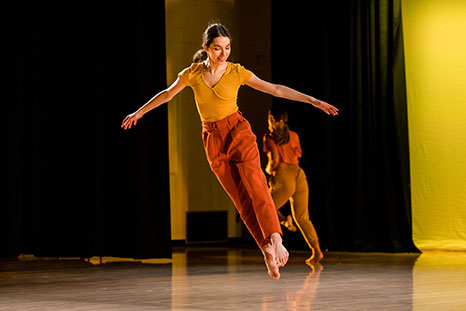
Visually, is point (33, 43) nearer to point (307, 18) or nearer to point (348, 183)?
point (307, 18)

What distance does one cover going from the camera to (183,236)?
10047 mm

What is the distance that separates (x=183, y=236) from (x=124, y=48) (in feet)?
9.47

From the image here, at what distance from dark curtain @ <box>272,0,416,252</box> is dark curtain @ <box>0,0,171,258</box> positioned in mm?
1979

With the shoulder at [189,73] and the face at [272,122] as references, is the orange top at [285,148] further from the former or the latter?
the shoulder at [189,73]

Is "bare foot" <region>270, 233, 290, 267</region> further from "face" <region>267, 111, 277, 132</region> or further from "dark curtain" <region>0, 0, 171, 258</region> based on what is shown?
Result: "dark curtain" <region>0, 0, 171, 258</region>

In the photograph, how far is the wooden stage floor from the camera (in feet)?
16.4

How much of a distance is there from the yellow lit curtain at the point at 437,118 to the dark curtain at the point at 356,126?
251 millimetres

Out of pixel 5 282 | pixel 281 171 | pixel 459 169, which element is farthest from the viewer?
pixel 459 169

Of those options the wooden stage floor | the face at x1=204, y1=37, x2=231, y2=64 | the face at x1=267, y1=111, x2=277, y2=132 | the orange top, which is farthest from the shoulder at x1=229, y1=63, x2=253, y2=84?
the orange top

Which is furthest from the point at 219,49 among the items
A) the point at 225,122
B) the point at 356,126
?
the point at 356,126

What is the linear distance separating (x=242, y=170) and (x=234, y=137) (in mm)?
184

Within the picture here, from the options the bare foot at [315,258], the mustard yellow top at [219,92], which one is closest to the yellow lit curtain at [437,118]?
the bare foot at [315,258]

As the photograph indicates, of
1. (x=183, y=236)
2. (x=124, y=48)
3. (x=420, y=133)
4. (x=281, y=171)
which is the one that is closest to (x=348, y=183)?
(x=420, y=133)

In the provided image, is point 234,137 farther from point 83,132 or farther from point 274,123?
point 83,132
